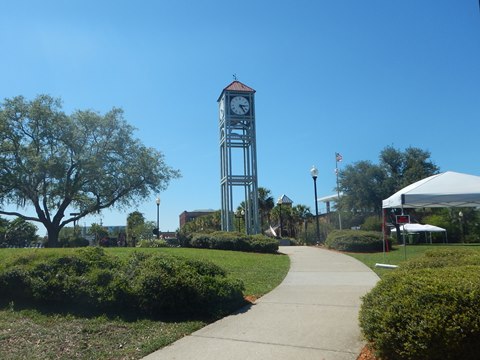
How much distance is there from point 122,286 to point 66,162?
27316mm

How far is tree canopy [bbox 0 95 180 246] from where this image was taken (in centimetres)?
3159

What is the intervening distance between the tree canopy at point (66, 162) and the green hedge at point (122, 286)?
24.7 meters

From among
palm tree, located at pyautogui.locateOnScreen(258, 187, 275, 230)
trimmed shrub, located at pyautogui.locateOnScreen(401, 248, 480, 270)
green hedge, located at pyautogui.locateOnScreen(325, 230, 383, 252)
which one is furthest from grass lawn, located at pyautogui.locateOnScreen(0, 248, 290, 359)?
palm tree, located at pyautogui.locateOnScreen(258, 187, 275, 230)

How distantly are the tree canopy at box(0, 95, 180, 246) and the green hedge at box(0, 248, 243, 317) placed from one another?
2465 cm

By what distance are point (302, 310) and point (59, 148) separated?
2924cm

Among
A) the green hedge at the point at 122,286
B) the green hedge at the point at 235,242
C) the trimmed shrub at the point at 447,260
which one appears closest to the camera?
the green hedge at the point at 122,286

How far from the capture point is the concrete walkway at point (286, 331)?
17.7 ft

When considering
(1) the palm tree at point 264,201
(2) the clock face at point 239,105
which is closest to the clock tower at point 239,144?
(2) the clock face at point 239,105

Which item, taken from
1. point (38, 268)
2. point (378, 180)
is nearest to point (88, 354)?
point (38, 268)

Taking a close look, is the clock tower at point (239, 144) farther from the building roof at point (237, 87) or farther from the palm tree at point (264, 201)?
the palm tree at point (264, 201)

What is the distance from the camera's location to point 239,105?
120ft

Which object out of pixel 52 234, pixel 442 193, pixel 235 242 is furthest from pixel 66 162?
pixel 442 193

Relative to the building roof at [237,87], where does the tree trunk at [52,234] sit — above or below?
below

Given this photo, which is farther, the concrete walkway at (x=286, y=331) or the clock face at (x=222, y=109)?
the clock face at (x=222, y=109)
